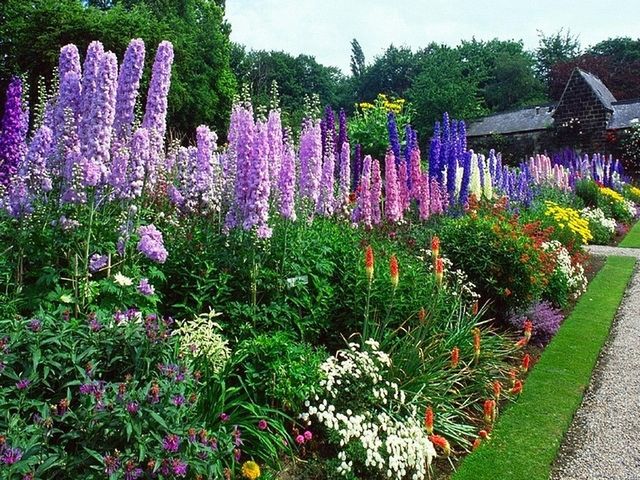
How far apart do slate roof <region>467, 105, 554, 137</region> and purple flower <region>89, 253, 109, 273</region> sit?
100ft

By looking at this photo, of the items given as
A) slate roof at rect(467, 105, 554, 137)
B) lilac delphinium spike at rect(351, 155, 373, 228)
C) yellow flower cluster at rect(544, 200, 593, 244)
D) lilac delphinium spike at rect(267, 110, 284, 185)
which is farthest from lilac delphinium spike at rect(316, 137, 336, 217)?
slate roof at rect(467, 105, 554, 137)

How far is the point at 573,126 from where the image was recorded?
2958cm

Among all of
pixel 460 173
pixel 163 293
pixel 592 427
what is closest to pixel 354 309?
pixel 163 293

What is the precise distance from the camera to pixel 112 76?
361cm

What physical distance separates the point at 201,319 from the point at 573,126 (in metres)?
29.9

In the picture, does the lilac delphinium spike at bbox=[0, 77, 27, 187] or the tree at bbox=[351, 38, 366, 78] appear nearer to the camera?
the lilac delphinium spike at bbox=[0, 77, 27, 187]

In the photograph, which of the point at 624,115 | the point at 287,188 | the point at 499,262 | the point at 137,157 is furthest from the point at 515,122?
the point at 137,157

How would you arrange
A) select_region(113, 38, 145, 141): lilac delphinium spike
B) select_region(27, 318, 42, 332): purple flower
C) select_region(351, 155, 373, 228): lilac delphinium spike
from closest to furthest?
select_region(27, 318, 42, 332): purple flower
select_region(113, 38, 145, 141): lilac delphinium spike
select_region(351, 155, 373, 228): lilac delphinium spike

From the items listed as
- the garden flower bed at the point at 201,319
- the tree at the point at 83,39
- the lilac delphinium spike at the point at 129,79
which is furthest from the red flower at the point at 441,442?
the tree at the point at 83,39

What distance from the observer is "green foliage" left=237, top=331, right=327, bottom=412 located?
3.60 meters

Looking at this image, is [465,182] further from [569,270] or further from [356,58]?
[356,58]

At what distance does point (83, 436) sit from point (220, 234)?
2641mm

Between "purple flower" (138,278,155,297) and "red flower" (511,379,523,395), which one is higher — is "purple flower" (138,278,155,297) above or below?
above

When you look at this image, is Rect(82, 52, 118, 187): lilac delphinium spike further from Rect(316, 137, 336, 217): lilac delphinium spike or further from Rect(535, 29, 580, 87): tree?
Rect(535, 29, 580, 87): tree
